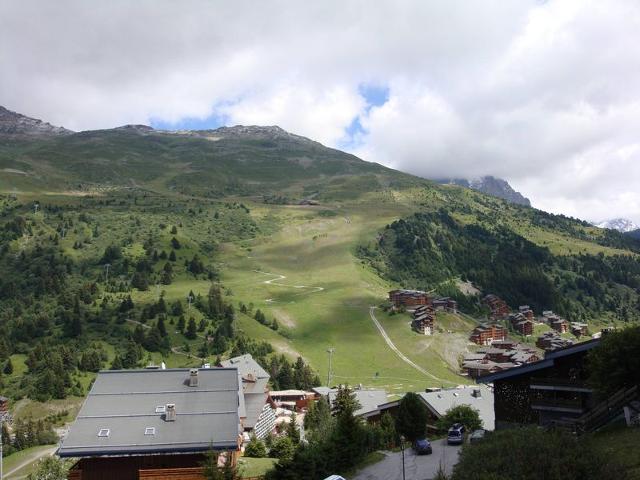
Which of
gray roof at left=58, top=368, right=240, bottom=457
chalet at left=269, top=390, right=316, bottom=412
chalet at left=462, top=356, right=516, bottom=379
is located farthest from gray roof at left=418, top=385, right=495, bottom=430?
chalet at left=462, top=356, right=516, bottom=379

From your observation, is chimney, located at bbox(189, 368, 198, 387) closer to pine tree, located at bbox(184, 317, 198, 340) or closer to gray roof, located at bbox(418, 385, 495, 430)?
gray roof, located at bbox(418, 385, 495, 430)

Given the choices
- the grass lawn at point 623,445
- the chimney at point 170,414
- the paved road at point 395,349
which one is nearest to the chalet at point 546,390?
the grass lawn at point 623,445

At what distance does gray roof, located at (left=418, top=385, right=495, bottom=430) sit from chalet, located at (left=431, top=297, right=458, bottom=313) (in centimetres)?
10337

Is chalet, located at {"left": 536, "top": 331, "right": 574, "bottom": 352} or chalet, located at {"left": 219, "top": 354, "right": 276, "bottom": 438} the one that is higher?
chalet, located at {"left": 536, "top": 331, "right": 574, "bottom": 352}

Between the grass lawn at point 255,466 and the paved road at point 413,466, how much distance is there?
7.62 meters

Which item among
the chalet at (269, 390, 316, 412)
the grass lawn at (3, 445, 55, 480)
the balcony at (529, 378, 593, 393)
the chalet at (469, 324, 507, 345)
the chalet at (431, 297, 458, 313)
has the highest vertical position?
the chalet at (431, 297, 458, 313)

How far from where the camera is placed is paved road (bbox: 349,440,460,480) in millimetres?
37253

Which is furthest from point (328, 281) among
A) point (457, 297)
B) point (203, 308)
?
point (203, 308)

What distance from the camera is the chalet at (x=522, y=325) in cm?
18738

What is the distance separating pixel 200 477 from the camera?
130 ft

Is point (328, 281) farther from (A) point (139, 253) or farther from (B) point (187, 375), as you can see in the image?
(B) point (187, 375)

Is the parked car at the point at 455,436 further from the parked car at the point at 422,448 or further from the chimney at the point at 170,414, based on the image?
the chimney at the point at 170,414

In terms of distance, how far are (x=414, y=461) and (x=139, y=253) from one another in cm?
16164

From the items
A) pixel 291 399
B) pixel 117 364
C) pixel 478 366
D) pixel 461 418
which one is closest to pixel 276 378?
pixel 291 399
